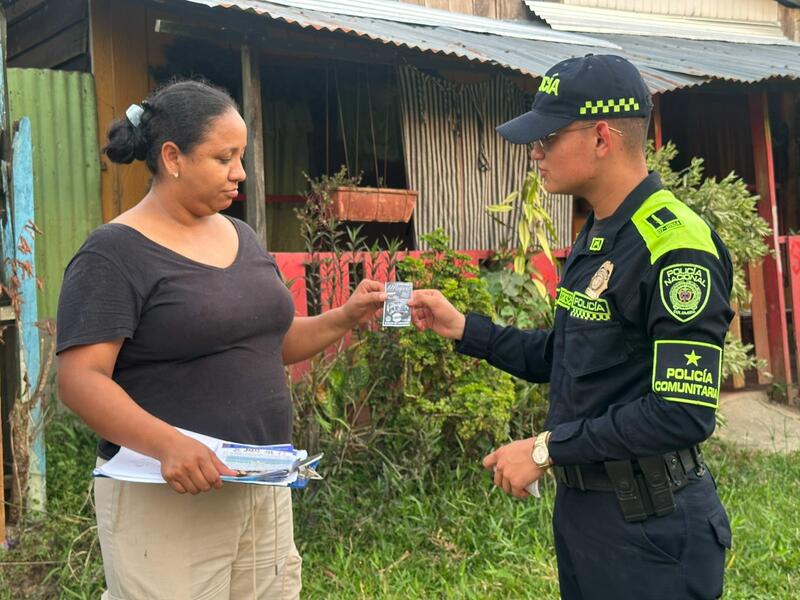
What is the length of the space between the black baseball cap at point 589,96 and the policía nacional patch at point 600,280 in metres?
0.35

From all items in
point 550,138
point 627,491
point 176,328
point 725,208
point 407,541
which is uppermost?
point 725,208

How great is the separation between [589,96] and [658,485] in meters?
0.92

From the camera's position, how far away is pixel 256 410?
225cm

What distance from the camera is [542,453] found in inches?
77.3

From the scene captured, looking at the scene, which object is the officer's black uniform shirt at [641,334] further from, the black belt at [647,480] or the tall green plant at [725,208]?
the tall green plant at [725,208]

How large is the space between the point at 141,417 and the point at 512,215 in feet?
15.0

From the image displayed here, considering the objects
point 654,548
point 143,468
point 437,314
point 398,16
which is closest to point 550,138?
point 437,314

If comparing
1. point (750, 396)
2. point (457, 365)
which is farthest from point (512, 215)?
point (750, 396)

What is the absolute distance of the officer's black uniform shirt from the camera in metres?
1.81

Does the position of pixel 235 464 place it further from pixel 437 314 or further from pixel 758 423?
pixel 758 423

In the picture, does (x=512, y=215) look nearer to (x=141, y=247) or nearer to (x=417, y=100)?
(x=417, y=100)

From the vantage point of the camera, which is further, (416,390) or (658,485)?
(416,390)

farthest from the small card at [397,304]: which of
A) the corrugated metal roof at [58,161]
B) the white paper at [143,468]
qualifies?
the corrugated metal roof at [58,161]

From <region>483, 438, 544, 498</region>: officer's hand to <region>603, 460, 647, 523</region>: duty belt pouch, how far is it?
172mm
